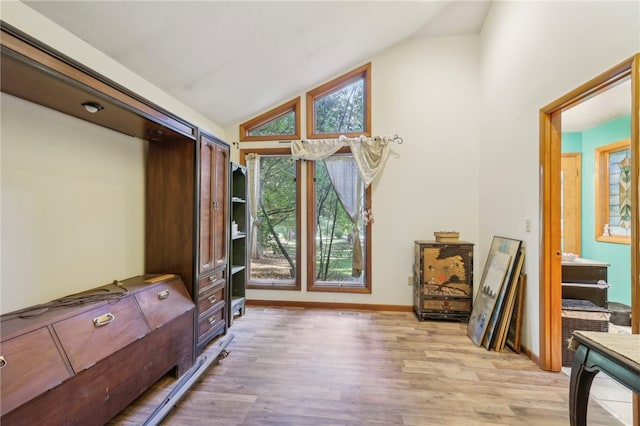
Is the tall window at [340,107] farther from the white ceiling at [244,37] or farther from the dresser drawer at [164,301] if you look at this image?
the dresser drawer at [164,301]

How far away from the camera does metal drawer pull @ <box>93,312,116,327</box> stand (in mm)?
1516

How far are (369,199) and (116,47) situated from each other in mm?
2977

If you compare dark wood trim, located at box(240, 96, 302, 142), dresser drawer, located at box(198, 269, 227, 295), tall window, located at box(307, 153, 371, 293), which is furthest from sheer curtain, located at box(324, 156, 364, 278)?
dresser drawer, located at box(198, 269, 227, 295)

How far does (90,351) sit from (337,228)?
291 cm

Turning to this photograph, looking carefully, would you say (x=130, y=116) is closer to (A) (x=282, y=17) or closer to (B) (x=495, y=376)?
(A) (x=282, y=17)

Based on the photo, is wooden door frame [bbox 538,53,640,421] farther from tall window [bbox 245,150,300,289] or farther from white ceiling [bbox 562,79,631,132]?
tall window [bbox 245,150,300,289]

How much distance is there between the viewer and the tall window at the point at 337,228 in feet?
12.4

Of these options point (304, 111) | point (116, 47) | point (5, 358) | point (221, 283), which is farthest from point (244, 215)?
point (5, 358)

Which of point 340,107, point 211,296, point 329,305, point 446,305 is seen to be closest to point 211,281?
point 211,296

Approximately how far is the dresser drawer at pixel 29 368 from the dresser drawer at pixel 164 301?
0.57 meters

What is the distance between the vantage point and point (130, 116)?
1.81m

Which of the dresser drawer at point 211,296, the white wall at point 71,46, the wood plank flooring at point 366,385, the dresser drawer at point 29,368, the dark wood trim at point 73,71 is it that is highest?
the white wall at point 71,46

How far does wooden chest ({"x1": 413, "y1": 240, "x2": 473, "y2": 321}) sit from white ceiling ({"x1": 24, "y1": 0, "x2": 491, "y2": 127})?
2.57 m

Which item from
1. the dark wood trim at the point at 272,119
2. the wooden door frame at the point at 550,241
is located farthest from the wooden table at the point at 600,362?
the dark wood trim at the point at 272,119
